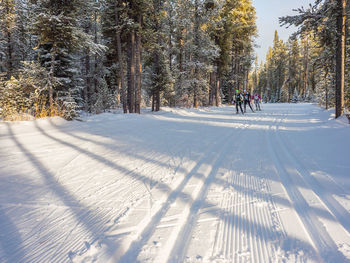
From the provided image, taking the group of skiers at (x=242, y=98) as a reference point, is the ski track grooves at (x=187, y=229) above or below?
below

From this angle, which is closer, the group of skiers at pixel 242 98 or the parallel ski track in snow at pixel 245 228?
the parallel ski track in snow at pixel 245 228

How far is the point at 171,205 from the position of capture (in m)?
2.60

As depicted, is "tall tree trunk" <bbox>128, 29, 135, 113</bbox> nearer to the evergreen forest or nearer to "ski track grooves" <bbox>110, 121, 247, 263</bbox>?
the evergreen forest

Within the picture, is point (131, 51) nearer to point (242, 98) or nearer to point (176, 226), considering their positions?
point (242, 98)

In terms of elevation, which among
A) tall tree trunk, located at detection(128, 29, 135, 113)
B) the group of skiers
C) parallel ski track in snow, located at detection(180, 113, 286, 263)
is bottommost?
parallel ski track in snow, located at detection(180, 113, 286, 263)

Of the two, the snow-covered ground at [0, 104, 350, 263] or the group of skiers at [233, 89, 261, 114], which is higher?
the group of skiers at [233, 89, 261, 114]

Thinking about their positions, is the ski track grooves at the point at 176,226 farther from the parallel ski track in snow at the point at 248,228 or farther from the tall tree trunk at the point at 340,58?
the tall tree trunk at the point at 340,58

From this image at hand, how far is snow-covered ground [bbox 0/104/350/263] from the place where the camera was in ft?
6.02

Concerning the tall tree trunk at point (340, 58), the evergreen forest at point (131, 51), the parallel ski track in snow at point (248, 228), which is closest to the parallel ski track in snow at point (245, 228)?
the parallel ski track in snow at point (248, 228)

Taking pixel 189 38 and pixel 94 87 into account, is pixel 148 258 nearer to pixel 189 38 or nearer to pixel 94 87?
pixel 189 38

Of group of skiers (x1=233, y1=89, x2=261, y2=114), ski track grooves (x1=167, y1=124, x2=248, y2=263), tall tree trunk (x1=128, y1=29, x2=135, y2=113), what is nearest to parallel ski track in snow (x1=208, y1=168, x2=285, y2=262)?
ski track grooves (x1=167, y1=124, x2=248, y2=263)

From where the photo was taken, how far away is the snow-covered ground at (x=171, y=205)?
6.02ft

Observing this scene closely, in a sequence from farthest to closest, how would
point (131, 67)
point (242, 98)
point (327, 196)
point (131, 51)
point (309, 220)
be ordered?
point (242, 98), point (131, 51), point (131, 67), point (327, 196), point (309, 220)

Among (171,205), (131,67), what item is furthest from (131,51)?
(171,205)
